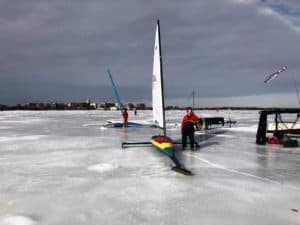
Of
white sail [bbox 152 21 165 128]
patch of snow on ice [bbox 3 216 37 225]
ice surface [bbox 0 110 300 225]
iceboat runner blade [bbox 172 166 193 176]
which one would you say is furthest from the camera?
white sail [bbox 152 21 165 128]

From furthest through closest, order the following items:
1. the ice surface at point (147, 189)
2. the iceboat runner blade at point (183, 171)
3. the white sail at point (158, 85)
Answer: the white sail at point (158, 85), the iceboat runner blade at point (183, 171), the ice surface at point (147, 189)

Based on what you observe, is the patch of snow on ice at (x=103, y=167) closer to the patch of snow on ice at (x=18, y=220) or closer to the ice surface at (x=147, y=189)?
the ice surface at (x=147, y=189)

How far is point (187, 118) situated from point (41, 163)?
508cm

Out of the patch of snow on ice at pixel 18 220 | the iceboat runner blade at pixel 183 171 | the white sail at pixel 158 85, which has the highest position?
the white sail at pixel 158 85

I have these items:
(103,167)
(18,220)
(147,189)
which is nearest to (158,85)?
(103,167)

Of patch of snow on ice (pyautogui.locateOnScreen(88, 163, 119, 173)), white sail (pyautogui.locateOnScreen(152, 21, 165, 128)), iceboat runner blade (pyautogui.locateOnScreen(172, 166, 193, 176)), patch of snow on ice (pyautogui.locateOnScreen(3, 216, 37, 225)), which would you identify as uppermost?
white sail (pyautogui.locateOnScreen(152, 21, 165, 128))

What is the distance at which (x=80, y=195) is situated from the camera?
5414mm

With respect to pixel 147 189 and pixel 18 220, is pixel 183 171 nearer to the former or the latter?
pixel 147 189

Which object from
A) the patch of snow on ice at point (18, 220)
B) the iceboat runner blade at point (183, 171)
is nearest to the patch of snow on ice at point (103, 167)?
the iceboat runner blade at point (183, 171)

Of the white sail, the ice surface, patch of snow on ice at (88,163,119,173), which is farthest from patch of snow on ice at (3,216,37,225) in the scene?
the white sail

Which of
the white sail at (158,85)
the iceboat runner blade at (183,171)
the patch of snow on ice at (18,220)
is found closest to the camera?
the patch of snow on ice at (18,220)

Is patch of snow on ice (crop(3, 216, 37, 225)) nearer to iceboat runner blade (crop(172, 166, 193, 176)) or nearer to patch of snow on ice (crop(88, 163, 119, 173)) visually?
patch of snow on ice (crop(88, 163, 119, 173))

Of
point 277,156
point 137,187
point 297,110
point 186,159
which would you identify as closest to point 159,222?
point 137,187

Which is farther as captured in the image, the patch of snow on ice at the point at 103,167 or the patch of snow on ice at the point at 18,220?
the patch of snow on ice at the point at 103,167
